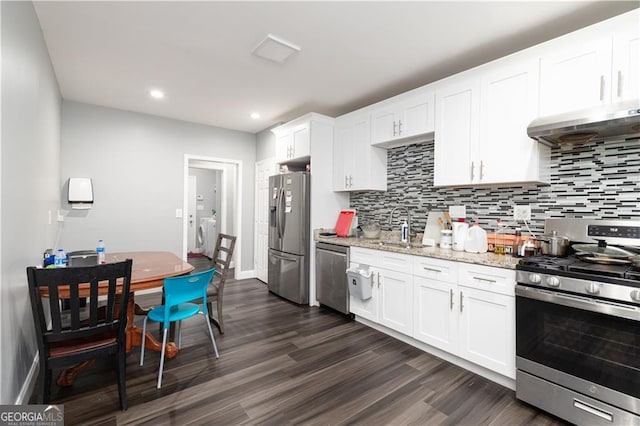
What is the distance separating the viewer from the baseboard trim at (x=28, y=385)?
5.98 feet

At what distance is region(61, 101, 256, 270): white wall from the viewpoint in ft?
12.8

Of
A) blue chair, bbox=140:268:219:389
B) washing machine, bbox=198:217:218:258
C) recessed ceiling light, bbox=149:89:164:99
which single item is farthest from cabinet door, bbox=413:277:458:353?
washing machine, bbox=198:217:218:258

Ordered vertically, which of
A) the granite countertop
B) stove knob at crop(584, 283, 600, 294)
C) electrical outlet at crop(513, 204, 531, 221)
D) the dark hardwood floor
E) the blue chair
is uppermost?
electrical outlet at crop(513, 204, 531, 221)

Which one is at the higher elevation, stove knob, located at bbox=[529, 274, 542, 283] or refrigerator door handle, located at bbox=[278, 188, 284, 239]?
refrigerator door handle, located at bbox=[278, 188, 284, 239]

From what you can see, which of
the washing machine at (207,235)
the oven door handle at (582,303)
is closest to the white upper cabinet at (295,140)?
the oven door handle at (582,303)

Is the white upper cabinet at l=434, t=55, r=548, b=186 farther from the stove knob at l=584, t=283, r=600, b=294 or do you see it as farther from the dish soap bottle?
the stove knob at l=584, t=283, r=600, b=294

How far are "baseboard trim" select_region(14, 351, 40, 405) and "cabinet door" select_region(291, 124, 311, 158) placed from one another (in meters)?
3.20

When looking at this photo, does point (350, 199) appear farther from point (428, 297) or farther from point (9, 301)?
point (9, 301)

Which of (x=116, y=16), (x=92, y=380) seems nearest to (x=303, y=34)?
(x=116, y=16)

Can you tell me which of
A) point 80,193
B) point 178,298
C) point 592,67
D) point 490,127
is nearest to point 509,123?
point 490,127

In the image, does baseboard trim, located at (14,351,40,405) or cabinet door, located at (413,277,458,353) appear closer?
baseboard trim, located at (14,351,40,405)

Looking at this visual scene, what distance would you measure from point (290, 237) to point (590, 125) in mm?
3066

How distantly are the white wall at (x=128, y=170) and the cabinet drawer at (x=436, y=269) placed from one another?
3.68m

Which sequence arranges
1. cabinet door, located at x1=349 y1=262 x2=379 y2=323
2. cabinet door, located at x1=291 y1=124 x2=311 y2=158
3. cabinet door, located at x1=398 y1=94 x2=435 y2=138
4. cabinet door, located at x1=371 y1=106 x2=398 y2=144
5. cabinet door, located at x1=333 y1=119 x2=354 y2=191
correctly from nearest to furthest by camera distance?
cabinet door, located at x1=398 y1=94 x2=435 y2=138 → cabinet door, located at x1=349 y1=262 x2=379 y2=323 → cabinet door, located at x1=371 y1=106 x2=398 y2=144 → cabinet door, located at x1=333 y1=119 x2=354 y2=191 → cabinet door, located at x1=291 y1=124 x2=311 y2=158
